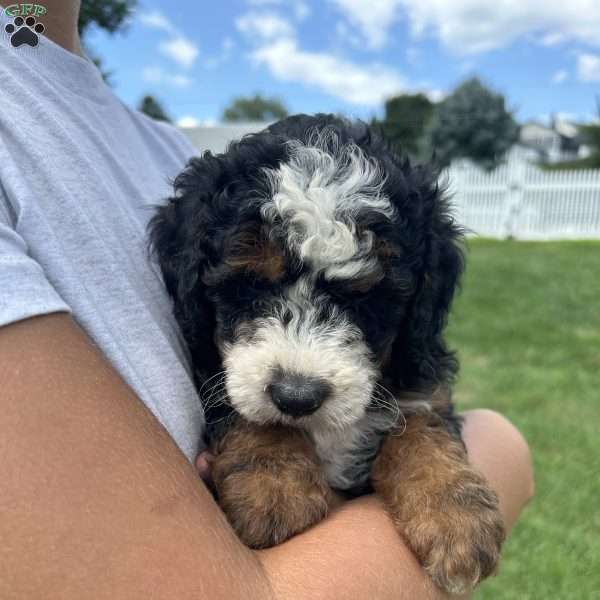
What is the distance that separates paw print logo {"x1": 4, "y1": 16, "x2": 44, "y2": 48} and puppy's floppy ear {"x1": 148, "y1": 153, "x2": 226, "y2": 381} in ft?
2.08

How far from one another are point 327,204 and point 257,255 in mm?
279

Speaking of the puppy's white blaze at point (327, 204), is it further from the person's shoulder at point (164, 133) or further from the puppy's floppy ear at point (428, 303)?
the person's shoulder at point (164, 133)

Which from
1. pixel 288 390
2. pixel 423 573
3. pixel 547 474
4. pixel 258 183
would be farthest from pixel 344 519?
pixel 547 474

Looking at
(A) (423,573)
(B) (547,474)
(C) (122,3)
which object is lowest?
(B) (547,474)

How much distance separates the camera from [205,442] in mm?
2152

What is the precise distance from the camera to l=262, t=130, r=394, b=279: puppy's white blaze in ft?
6.85

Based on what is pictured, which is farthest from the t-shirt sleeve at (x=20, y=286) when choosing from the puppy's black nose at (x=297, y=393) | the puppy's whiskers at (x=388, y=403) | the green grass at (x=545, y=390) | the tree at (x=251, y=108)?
the tree at (x=251, y=108)

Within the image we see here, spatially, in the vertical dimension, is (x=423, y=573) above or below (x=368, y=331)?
below

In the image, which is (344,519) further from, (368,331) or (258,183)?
(258,183)

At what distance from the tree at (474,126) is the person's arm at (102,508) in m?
37.4

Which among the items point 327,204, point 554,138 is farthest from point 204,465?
point 554,138

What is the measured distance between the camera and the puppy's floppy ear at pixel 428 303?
2410mm

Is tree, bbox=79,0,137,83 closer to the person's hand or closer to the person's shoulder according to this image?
the person's shoulder

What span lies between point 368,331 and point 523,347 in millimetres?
7074
